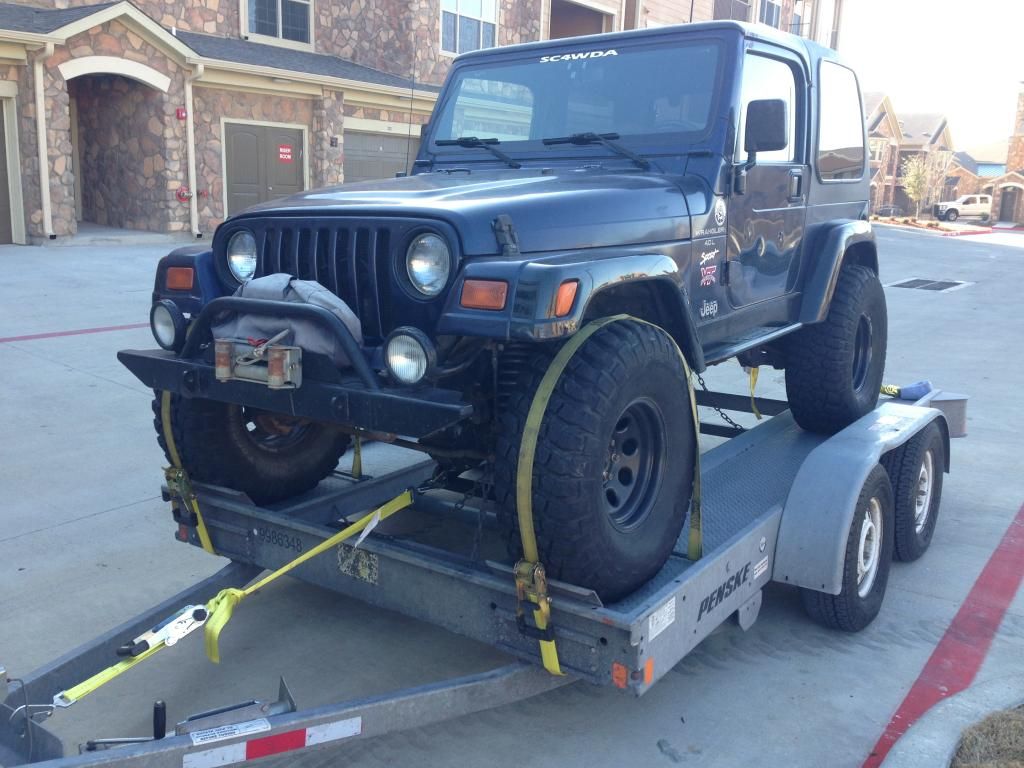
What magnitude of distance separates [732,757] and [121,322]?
27.2 feet

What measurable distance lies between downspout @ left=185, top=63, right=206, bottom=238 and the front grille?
14318 mm

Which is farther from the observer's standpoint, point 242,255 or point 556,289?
point 242,255

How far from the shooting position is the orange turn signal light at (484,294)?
2668mm

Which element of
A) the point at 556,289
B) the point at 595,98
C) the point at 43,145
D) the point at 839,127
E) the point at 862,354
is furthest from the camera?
the point at 43,145

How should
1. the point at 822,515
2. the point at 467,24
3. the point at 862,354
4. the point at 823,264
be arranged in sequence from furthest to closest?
1. the point at 467,24
2. the point at 862,354
3. the point at 823,264
4. the point at 822,515

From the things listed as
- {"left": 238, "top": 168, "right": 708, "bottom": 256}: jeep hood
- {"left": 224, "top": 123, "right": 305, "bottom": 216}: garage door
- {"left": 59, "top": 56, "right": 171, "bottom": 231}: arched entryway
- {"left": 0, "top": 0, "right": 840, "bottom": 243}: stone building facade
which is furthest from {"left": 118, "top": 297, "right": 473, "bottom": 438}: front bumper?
{"left": 224, "top": 123, "right": 305, "bottom": 216}: garage door

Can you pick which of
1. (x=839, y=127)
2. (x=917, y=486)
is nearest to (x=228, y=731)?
(x=917, y=486)

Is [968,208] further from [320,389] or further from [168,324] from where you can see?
[320,389]

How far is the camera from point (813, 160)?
4.75m

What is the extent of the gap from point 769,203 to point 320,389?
2.42 meters

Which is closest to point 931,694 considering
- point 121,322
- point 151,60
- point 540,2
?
point 121,322

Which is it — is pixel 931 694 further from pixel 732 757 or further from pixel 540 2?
pixel 540 2

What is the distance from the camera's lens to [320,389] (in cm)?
282

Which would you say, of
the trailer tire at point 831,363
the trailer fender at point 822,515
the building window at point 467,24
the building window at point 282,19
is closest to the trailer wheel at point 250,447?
the trailer fender at point 822,515
